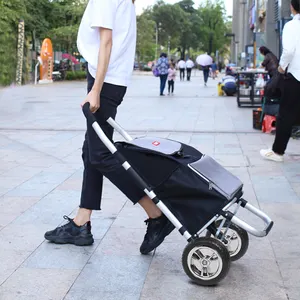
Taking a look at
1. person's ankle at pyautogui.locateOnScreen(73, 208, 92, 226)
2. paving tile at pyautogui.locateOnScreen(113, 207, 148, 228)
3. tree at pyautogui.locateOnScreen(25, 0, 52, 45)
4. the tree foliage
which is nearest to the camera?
person's ankle at pyautogui.locateOnScreen(73, 208, 92, 226)

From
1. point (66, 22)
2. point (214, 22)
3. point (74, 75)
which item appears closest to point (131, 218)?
point (74, 75)

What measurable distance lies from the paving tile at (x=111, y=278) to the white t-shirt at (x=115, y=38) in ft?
3.68

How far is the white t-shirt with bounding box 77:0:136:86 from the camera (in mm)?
3922

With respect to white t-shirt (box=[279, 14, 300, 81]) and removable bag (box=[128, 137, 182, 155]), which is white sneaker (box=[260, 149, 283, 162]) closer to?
white t-shirt (box=[279, 14, 300, 81])

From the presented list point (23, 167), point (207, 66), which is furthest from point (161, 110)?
point (207, 66)

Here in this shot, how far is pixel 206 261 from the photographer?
11.8 feet

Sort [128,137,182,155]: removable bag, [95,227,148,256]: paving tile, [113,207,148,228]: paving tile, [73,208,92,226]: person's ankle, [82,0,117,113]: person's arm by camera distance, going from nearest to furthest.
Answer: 1. [128,137,182,155]: removable bag
2. [82,0,117,113]: person's arm
3. [95,227,148,256]: paving tile
4. [73,208,92,226]: person's ankle
5. [113,207,148,228]: paving tile

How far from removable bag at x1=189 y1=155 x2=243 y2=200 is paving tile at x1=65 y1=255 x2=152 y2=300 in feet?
2.28

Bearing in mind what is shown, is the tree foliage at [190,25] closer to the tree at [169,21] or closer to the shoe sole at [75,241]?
the tree at [169,21]

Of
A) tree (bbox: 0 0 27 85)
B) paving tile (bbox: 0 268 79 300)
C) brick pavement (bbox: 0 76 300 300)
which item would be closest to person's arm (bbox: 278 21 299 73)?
brick pavement (bbox: 0 76 300 300)

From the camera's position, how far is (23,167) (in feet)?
24.1

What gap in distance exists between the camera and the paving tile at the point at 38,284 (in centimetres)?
344

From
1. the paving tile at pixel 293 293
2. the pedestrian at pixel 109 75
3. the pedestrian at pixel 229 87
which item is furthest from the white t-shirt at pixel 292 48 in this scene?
the pedestrian at pixel 229 87

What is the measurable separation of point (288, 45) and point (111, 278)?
172 inches
